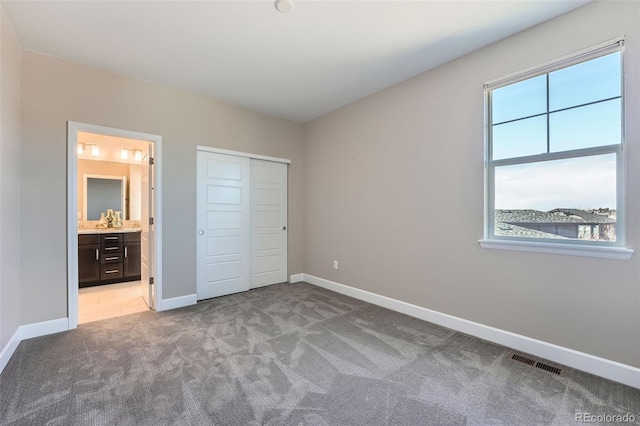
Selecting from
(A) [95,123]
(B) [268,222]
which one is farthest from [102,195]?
(B) [268,222]

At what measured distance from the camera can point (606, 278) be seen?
206cm

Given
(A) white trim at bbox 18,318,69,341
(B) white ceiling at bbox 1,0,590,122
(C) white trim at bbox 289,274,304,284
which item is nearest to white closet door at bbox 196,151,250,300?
(C) white trim at bbox 289,274,304,284

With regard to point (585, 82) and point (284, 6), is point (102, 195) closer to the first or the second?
A: point (284, 6)

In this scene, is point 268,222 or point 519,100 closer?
point 519,100

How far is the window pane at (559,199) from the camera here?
210cm

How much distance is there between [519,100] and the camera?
8.36ft

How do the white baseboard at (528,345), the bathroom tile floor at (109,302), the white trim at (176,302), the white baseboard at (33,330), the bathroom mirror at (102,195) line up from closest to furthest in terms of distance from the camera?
the white baseboard at (528,345) < the white baseboard at (33,330) < the bathroom tile floor at (109,302) < the white trim at (176,302) < the bathroom mirror at (102,195)

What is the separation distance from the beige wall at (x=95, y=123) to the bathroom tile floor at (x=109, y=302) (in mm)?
451

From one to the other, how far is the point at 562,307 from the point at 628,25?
2.13 m

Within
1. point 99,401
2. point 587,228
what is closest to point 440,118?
point 587,228

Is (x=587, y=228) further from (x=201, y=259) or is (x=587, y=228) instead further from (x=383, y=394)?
(x=201, y=259)

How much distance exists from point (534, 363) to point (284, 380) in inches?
79.6

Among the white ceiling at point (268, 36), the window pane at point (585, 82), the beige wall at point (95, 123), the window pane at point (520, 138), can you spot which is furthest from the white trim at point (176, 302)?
the window pane at point (585, 82)

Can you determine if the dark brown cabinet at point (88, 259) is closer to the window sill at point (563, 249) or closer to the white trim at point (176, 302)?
the white trim at point (176, 302)
